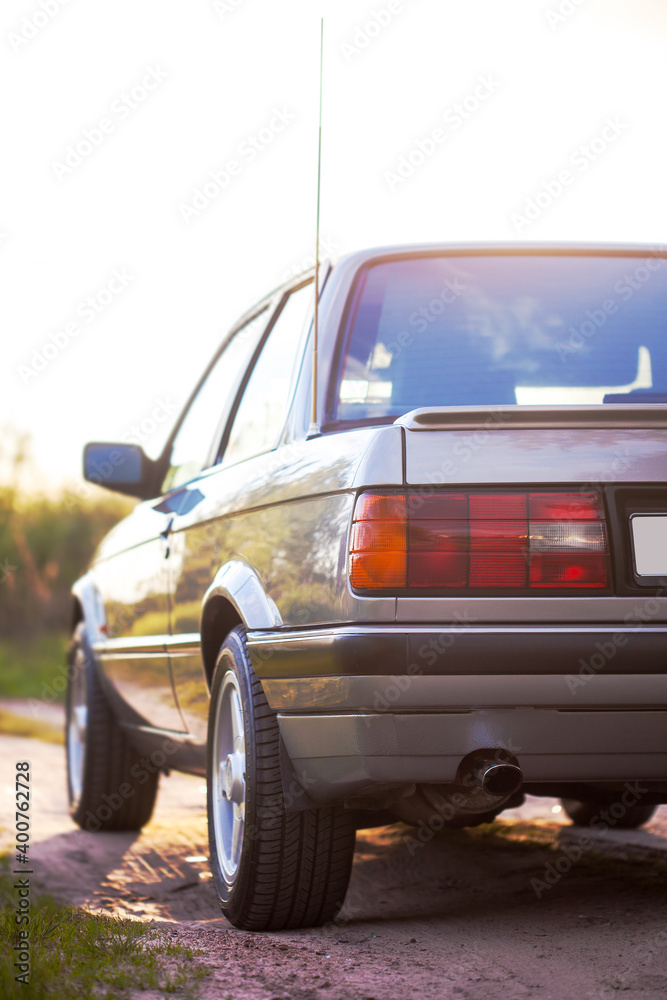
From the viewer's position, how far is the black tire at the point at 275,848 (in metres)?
3.01

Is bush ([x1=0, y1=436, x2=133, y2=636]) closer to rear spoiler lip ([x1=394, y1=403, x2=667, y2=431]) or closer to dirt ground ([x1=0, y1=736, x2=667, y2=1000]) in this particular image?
dirt ground ([x1=0, y1=736, x2=667, y2=1000])

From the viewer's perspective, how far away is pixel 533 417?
2787 mm

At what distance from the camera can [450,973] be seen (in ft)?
9.08

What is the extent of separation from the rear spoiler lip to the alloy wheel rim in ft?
3.20

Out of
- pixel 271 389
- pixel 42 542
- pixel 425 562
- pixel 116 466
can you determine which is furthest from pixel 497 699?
pixel 42 542

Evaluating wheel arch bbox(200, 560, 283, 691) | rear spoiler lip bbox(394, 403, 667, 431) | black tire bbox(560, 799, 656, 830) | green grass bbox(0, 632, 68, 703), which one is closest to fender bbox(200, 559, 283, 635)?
wheel arch bbox(200, 560, 283, 691)

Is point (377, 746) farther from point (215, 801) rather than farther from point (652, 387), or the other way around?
point (652, 387)

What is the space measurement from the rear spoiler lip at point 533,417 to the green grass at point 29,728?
6993 millimetres

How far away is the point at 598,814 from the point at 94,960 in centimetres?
322

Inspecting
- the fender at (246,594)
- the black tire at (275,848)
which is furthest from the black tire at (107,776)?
the black tire at (275,848)

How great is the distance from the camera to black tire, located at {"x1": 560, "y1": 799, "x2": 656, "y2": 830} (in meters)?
5.22

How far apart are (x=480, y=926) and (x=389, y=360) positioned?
1584 millimetres

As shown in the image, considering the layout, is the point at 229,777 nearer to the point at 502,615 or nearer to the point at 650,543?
the point at 502,615

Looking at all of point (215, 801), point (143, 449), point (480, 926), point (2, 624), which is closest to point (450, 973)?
point (480, 926)
